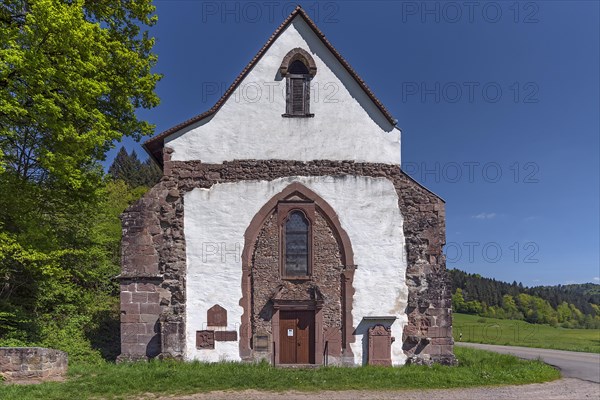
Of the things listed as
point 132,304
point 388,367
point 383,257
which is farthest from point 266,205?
point 388,367

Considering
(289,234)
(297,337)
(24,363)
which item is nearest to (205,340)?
(297,337)

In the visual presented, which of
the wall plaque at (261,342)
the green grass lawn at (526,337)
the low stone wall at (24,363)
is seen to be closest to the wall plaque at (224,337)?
the wall plaque at (261,342)

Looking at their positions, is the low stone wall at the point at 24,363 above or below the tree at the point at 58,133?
below

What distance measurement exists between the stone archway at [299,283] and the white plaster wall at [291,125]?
6.17 ft

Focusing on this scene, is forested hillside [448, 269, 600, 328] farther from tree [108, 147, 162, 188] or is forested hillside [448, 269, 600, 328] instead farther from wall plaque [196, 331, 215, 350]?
→ wall plaque [196, 331, 215, 350]

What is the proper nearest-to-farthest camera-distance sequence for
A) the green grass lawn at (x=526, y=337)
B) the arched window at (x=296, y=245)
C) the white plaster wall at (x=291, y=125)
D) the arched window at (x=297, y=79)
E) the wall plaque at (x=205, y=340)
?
the wall plaque at (x=205, y=340) → the arched window at (x=296, y=245) → the white plaster wall at (x=291, y=125) → the arched window at (x=297, y=79) → the green grass lawn at (x=526, y=337)

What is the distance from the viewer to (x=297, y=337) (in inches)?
558

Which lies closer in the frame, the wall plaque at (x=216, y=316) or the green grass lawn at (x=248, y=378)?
the green grass lawn at (x=248, y=378)

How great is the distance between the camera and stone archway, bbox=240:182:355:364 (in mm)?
14047

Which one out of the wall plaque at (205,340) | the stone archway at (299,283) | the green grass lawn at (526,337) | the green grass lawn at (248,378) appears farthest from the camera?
the green grass lawn at (526,337)

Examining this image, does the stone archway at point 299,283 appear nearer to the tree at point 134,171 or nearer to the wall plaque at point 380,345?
the wall plaque at point 380,345

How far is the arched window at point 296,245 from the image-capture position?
14.5m

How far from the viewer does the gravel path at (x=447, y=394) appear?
33.4 feet

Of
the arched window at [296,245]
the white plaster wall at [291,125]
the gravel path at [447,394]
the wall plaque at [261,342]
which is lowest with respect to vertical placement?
the gravel path at [447,394]
